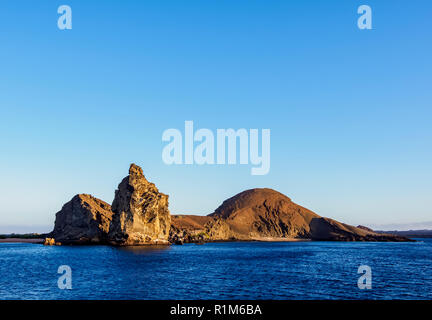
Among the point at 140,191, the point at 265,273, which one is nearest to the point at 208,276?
the point at 265,273

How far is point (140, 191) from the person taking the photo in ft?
482

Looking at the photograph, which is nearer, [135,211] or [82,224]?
[135,211]

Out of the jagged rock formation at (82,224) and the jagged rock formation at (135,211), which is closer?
the jagged rock formation at (135,211)

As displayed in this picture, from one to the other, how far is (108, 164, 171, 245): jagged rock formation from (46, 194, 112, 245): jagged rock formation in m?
24.0

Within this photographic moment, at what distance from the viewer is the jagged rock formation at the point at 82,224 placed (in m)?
170

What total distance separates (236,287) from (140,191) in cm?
10792

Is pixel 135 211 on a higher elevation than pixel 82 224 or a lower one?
higher

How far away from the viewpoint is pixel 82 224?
172000 millimetres

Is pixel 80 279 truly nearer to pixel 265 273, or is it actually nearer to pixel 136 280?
pixel 136 280

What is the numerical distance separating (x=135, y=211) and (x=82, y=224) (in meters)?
45.9

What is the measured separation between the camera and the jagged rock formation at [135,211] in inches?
5655

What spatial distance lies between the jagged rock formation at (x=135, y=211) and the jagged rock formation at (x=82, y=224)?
24.0 metres
